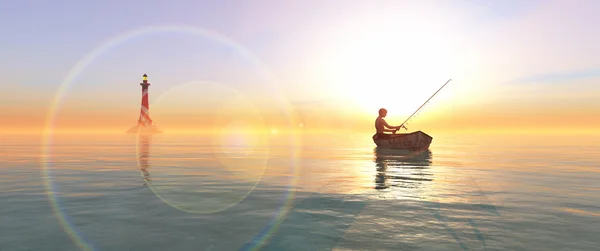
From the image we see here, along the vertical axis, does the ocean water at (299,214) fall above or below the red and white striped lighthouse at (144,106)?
below

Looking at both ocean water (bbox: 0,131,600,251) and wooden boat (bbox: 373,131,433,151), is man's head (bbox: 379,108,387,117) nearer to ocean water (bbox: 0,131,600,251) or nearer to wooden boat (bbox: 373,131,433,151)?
wooden boat (bbox: 373,131,433,151)

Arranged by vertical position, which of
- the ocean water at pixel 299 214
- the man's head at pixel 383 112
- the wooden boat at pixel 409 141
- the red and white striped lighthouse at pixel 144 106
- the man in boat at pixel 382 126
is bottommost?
the ocean water at pixel 299 214

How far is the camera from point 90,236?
27.5ft

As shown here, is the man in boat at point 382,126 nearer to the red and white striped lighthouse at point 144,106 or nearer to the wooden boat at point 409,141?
the wooden boat at point 409,141

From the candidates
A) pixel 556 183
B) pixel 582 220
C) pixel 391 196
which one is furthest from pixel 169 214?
pixel 556 183

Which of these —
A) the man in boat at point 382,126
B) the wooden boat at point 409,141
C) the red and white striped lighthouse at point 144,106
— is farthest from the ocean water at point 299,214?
the red and white striped lighthouse at point 144,106

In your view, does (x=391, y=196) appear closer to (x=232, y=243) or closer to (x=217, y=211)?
(x=217, y=211)

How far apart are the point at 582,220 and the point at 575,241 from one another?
2.56 meters

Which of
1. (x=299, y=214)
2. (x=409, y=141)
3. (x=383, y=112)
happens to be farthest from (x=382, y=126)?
(x=299, y=214)

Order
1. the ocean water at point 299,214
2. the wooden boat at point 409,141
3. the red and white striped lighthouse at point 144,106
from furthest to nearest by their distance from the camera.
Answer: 1. the red and white striped lighthouse at point 144,106
2. the wooden boat at point 409,141
3. the ocean water at point 299,214

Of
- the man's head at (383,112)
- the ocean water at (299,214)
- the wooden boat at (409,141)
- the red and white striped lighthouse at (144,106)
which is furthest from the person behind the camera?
the red and white striped lighthouse at (144,106)

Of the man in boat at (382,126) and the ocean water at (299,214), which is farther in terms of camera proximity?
the man in boat at (382,126)

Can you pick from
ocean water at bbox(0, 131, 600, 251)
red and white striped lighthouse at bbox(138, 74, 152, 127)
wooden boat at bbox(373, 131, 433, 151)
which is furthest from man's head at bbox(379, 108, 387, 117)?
red and white striped lighthouse at bbox(138, 74, 152, 127)

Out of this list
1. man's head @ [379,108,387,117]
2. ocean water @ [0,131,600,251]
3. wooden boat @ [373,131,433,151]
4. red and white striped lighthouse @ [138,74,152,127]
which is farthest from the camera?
red and white striped lighthouse @ [138,74,152,127]
